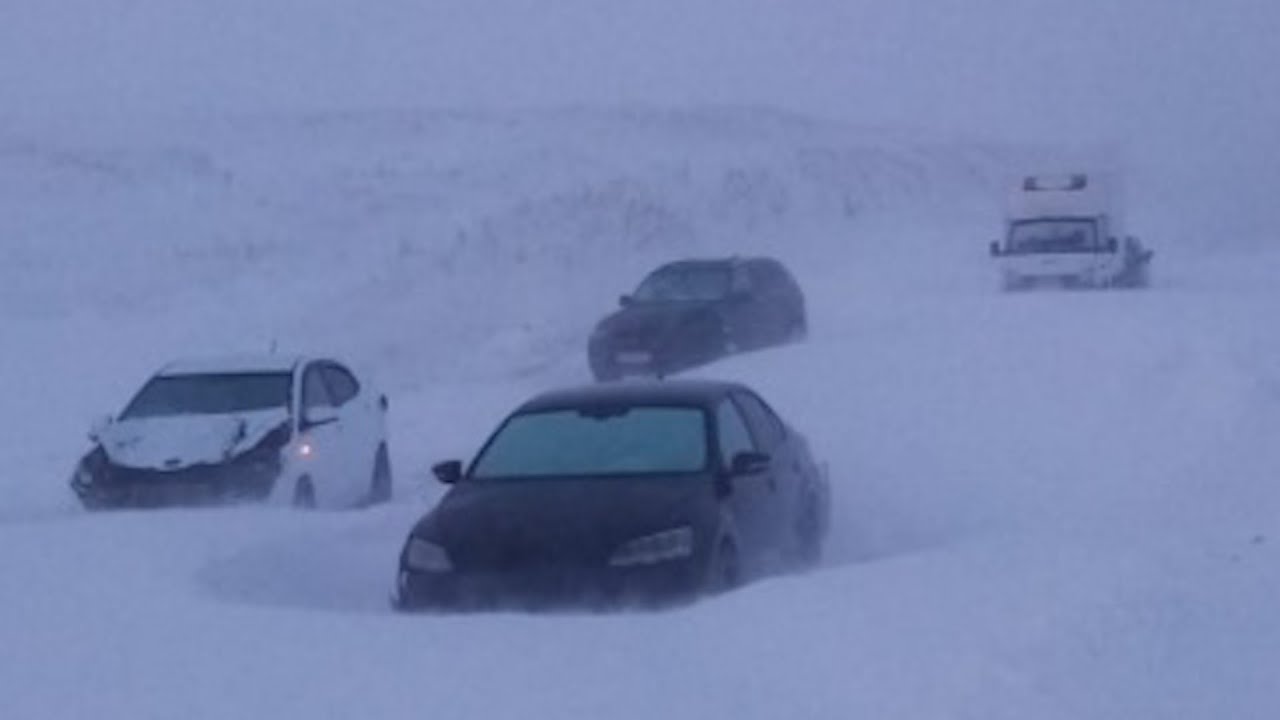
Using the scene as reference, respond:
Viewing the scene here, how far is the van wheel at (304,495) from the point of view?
15.0 m

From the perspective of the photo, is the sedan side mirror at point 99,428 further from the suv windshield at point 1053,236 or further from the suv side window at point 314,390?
the suv windshield at point 1053,236

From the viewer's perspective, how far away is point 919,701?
296 inches

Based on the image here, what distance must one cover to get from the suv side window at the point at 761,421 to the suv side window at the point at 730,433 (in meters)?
0.09

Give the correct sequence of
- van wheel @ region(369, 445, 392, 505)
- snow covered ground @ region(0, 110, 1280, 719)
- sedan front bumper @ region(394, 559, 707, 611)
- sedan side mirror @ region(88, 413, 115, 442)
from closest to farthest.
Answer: snow covered ground @ region(0, 110, 1280, 719), sedan front bumper @ region(394, 559, 707, 611), sedan side mirror @ region(88, 413, 115, 442), van wheel @ region(369, 445, 392, 505)

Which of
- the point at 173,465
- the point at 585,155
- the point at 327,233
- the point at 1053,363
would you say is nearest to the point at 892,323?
the point at 1053,363

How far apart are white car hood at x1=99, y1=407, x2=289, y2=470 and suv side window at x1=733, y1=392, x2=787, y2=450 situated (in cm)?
380

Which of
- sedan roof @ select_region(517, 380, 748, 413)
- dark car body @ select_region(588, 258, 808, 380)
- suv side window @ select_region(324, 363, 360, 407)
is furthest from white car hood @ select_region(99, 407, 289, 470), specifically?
dark car body @ select_region(588, 258, 808, 380)

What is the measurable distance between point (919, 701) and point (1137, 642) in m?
1.28

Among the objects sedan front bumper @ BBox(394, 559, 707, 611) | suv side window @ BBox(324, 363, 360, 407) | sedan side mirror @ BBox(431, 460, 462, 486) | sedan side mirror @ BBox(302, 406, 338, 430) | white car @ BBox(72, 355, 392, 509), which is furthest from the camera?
suv side window @ BBox(324, 363, 360, 407)

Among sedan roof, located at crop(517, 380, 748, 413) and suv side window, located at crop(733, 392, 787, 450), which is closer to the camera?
sedan roof, located at crop(517, 380, 748, 413)

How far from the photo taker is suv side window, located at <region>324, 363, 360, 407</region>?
55.0 feet

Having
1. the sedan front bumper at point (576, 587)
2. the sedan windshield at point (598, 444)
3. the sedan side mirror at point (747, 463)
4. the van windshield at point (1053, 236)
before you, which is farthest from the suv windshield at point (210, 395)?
Answer: the van windshield at point (1053, 236)

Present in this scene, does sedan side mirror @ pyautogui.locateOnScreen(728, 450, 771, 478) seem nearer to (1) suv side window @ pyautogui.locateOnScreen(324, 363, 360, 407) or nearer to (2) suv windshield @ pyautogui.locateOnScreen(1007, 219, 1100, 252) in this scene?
(1) suv side window @ pyautogui.locateOnScreen(324, 363, 360, 407)

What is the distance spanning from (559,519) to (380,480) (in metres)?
6.78
